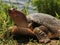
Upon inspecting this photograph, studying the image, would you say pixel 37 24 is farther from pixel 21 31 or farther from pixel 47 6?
pixel 47 6

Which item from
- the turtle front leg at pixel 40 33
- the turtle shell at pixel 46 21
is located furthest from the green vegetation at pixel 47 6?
the turtle front leg at pixel 40 33

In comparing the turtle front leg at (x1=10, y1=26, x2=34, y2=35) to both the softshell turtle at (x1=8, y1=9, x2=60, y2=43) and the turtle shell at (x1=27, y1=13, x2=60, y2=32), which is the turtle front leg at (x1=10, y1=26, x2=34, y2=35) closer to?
the softshell turtle at (x1=8, y1=9, x2=60, y2=43)

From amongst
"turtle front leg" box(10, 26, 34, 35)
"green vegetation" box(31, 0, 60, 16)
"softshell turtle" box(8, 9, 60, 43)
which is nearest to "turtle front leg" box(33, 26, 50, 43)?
"softshell turtle" box(8, 9, 60, 43)

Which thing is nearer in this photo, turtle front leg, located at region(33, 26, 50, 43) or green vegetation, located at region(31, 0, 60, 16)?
turtle front leg, located at region(33, 26, 50, 43)

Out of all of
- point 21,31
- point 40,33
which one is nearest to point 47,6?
point 40,33

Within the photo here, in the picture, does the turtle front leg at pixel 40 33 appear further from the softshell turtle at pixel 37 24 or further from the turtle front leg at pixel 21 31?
the turtle front leg at pixel 21 31

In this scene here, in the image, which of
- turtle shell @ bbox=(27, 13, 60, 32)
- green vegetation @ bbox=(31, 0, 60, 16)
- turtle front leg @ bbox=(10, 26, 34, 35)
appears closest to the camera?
turtle front leg @ bbox=(10, 26, 34, 35)

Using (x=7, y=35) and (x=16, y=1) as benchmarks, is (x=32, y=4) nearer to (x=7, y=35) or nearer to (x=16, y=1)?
(x=16, y=1)

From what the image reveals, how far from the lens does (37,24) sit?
4773mm

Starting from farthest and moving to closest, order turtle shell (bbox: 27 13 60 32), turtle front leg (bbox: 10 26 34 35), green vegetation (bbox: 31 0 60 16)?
green vegetation (bbox: 31 0 60 16)
turtle shell (bbox: 27 13 60 32)
turtle front leg (bbox: 10 26 34 35)

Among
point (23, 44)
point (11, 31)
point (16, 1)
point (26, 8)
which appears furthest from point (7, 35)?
point (16, 1)

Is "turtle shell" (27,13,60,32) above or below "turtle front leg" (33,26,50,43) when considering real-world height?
above

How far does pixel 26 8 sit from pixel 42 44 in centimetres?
226

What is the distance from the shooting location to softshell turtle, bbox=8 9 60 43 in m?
4.71
